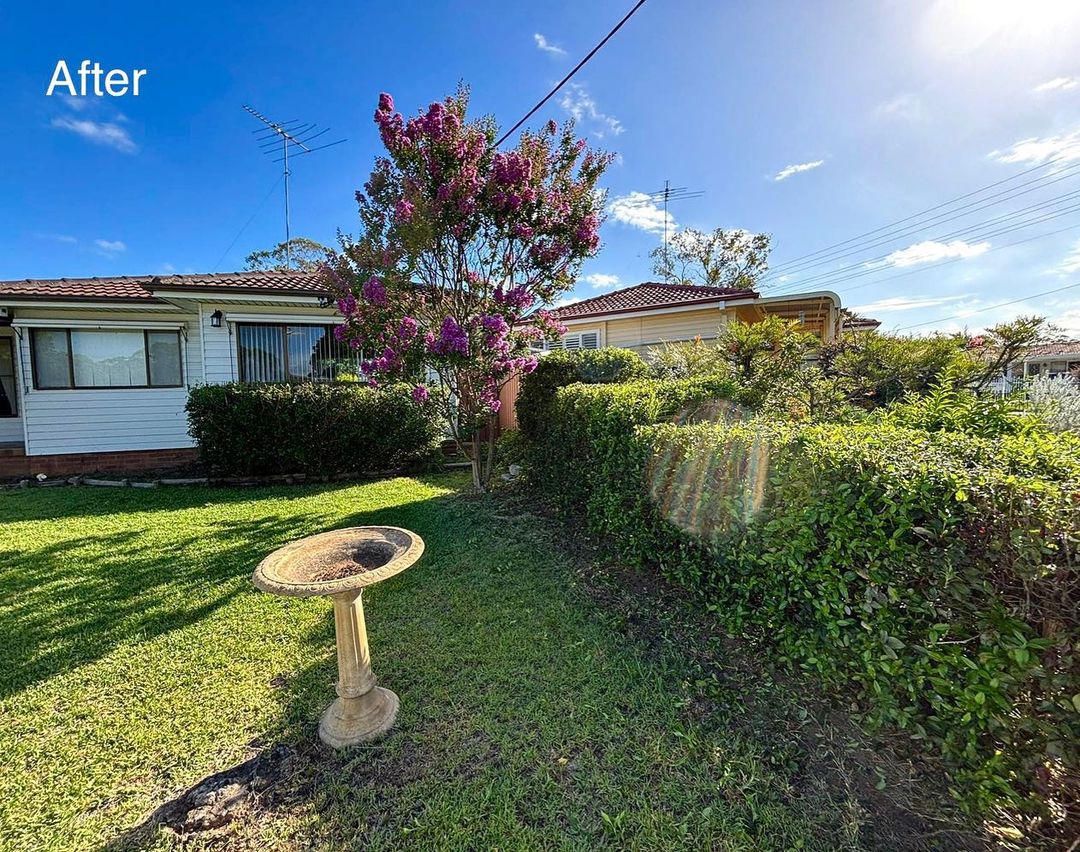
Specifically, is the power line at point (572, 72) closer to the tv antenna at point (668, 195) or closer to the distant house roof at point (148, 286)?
the distant house roof at point (148, 286)

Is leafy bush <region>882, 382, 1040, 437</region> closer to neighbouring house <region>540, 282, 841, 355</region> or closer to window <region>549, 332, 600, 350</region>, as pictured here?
neighbouring house <region>540, 282, 841, 355</region>

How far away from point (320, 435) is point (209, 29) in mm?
6353

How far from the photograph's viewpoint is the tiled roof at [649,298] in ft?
38.5

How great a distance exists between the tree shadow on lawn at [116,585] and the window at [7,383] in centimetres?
720

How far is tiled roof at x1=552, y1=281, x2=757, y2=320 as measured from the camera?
11734 mm

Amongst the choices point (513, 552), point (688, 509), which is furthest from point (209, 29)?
point (688, 509)

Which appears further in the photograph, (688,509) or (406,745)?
(688,509)

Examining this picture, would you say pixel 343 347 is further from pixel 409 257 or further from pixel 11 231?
pixel 11 231

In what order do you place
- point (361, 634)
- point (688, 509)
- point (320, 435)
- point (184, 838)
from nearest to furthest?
point (184, 838) < point (361, 634) < point (688, 509) < point (320, 435)

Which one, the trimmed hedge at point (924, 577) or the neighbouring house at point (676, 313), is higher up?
the neighbouring house at point (676, 313)

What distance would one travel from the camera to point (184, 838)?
1.76m

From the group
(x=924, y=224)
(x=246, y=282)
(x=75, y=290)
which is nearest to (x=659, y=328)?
(x=246, y=282)

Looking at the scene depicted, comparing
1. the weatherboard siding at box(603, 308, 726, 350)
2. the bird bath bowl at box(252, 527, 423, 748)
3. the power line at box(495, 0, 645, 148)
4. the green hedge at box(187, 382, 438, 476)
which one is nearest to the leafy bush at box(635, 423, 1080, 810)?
the bird bath bowl at box(252, 527, 423, 748)

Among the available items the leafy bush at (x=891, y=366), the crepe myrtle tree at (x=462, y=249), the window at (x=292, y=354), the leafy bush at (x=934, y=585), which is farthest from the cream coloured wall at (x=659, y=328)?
the leafy bush at (x=934, y=585)
